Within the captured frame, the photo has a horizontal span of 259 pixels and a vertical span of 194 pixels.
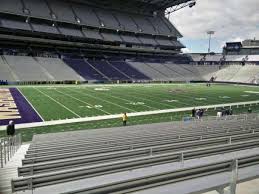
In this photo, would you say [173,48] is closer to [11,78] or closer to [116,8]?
[116,8]

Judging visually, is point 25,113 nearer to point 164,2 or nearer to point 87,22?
point 87,22

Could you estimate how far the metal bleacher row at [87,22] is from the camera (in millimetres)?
60634

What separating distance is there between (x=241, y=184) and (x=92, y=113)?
Answer: 62.8ft

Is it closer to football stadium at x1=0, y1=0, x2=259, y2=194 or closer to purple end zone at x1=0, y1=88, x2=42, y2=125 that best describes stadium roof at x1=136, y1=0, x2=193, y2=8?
football stadium at x1=0, y1=0, x2=259, y2=194

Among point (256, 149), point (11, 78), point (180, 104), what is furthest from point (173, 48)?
point (256, 149)

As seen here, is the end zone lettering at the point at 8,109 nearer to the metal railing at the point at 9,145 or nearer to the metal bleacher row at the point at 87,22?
the metal railing at the point at 9,145

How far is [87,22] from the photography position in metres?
71.2

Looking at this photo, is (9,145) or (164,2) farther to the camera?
(164,2)

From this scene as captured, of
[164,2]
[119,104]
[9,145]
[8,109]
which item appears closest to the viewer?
[9,145]

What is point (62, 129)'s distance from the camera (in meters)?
17.3

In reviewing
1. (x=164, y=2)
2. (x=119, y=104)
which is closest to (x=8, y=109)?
(x=119, y=104)

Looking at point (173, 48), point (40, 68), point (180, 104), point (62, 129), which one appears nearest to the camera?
point (62, 129)

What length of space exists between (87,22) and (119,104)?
48.6 metres

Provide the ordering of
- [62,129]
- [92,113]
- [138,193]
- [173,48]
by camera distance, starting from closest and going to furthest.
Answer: [138,193]
[62,129]
[92,113]
[173,48]
